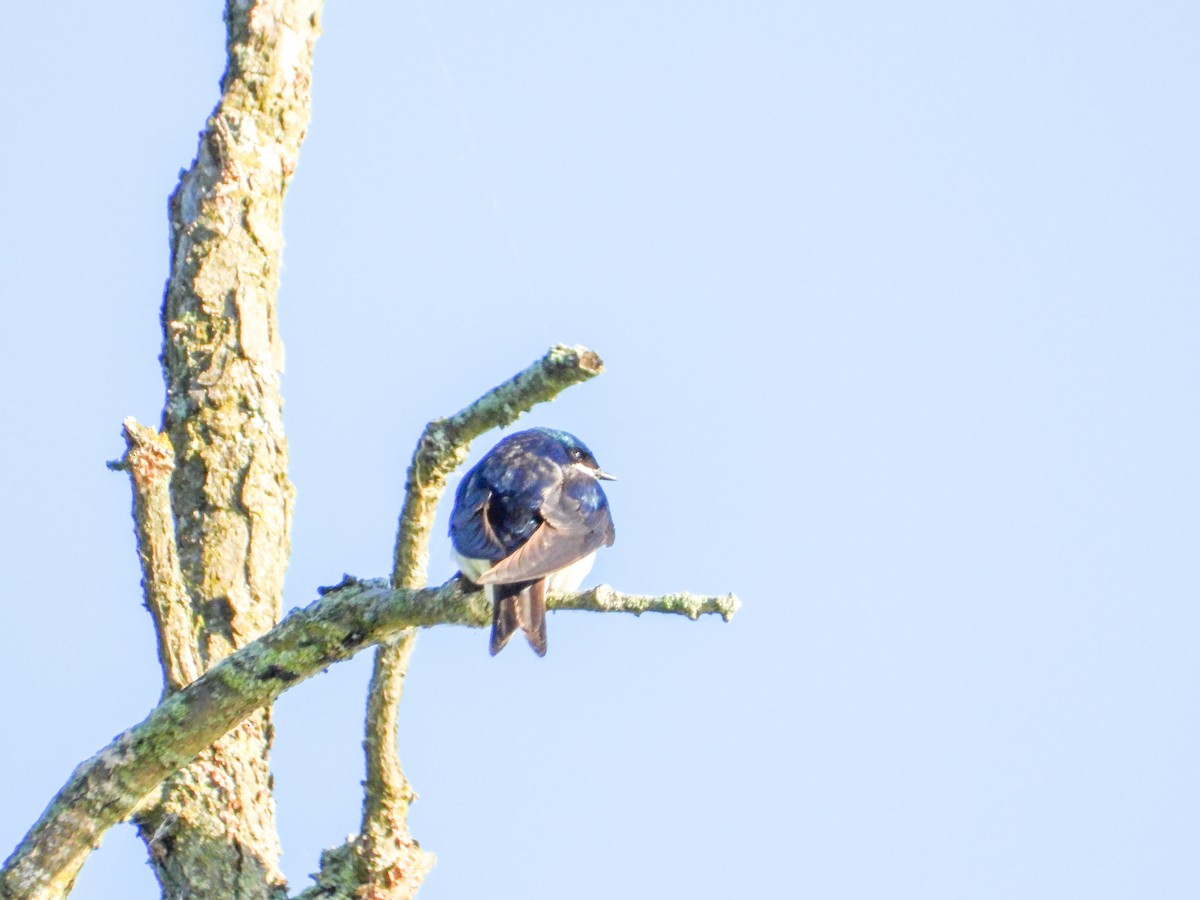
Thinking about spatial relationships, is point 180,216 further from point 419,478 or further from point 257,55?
point 419,478

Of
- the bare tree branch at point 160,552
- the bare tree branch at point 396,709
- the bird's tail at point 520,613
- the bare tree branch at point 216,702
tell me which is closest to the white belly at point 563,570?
the bird's tail at point 520,613

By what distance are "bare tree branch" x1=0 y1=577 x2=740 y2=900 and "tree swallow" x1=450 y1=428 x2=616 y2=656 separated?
0.31 m

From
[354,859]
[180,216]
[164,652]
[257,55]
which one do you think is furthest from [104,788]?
[257,55]

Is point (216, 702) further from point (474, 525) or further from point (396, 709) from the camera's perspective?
point (474, 525)

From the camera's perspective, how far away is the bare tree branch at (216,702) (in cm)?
425

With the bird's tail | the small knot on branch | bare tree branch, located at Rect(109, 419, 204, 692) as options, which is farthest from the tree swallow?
the small knot on branch

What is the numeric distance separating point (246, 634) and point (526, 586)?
88 cm

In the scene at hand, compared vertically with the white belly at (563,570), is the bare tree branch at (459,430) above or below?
below

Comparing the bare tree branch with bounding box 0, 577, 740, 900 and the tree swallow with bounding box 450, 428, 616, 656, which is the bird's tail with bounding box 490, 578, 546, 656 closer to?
the tree swallow with bounding box 450, 428, 616, 656

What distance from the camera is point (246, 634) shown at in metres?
5.26

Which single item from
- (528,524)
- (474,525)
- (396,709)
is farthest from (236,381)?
(396,709)

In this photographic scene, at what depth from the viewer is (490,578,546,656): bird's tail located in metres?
5.11

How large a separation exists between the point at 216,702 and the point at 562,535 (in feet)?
4.91

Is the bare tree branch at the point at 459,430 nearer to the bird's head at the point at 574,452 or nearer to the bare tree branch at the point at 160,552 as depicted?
the bare tree branch at the point at 160,552
